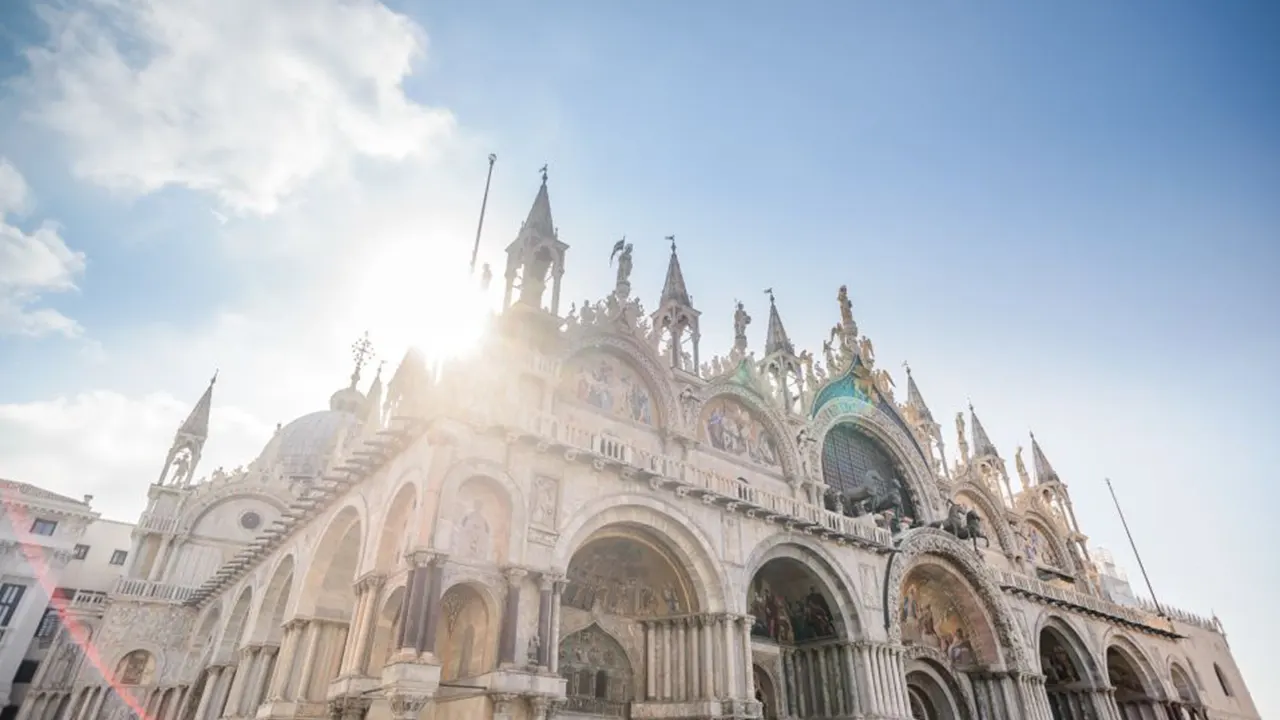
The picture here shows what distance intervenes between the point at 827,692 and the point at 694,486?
7372 mm

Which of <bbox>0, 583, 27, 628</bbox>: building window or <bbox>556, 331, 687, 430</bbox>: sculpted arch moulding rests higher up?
<bbox>556, 331, 687, 430</bbox>: sculpted arch moulding

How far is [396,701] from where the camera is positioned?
12.0m

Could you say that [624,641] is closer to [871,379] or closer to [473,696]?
[473,696]

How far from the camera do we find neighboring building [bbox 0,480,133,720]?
107 feet

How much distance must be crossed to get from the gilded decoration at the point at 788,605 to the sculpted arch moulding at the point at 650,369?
5296 mm

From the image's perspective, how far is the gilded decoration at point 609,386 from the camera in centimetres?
2075

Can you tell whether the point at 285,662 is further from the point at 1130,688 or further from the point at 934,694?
the point at 1130,688

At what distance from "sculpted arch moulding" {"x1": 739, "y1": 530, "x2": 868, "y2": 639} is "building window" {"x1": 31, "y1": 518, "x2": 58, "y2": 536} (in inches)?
1445

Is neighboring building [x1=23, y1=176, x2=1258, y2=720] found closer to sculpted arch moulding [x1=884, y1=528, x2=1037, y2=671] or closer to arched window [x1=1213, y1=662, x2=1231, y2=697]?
sculpted arch moulding [x1=884, y1=528, x2=1037, y2=671]

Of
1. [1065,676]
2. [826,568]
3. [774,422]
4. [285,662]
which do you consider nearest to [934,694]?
[826,568]

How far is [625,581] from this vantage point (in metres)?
18.4

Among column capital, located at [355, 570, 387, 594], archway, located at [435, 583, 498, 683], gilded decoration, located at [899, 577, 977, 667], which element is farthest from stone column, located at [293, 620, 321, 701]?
gilded decoration, located at [899, 577, 977, 667]

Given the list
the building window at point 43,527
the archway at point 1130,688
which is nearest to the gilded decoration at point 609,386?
the archway at point 1130,688

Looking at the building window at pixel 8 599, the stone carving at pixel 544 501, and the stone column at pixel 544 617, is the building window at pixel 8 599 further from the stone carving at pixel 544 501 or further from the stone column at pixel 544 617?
the stone column at pixel 544 617
